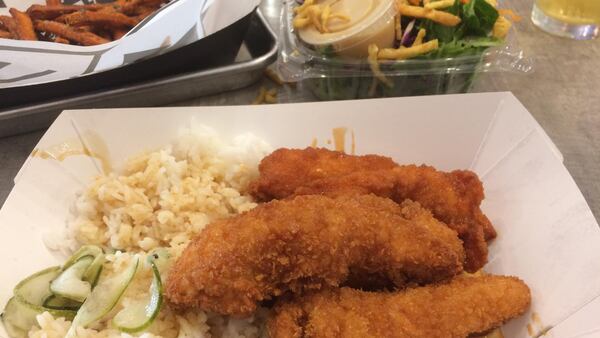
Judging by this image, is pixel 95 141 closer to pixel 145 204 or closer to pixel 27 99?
pixel 145 204

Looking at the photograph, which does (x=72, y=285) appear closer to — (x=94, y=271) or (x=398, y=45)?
(x=94, y=271)

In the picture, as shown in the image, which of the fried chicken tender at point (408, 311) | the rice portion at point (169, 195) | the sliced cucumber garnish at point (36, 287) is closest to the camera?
the fried chicken tender at point (408, 311)

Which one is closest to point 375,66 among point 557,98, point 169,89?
point 169,89

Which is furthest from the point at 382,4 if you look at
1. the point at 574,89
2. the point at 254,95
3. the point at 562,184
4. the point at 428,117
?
the point at 574,89

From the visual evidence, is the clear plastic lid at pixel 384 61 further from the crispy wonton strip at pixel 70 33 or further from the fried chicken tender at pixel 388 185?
the crispy wonton strip at pixel 70 33

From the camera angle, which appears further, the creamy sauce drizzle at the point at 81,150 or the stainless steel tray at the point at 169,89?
the stainless steel tray at the point at 169,89

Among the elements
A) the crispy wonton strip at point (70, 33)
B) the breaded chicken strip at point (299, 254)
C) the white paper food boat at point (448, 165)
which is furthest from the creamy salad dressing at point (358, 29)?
the crispy wonton strip at point (70, 33)

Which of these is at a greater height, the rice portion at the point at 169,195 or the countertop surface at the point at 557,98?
the rice portion at the point at 169,195

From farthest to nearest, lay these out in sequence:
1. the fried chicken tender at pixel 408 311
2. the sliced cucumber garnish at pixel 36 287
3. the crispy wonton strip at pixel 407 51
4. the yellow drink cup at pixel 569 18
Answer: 1. the yellow drink cup at pixel 569 18
2. the crispy wonton strip at pixel 407 51
3. the sliced cucumber garnish at pixel 36 287
4. the fried chicken tender at pixel 408 311
